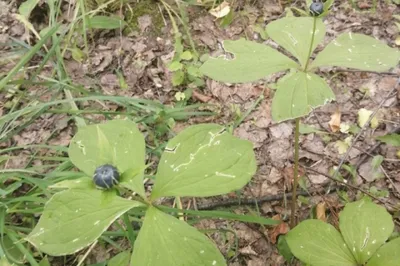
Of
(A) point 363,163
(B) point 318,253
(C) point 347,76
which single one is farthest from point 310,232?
(C) point 347,76

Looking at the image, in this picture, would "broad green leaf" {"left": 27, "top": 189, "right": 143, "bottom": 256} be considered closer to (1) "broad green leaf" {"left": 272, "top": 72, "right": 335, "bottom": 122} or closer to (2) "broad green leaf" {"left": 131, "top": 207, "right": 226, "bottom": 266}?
(2) "broad green leaf" {"left": 131, "top": 207, "right": 226, "bottom": 266}

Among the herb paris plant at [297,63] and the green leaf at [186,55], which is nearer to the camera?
the herb paris plant at [297,63]

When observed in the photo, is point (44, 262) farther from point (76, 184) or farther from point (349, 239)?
point (349, 239)

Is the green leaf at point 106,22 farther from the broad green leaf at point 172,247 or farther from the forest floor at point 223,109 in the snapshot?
the broad green leaf at point 172,247

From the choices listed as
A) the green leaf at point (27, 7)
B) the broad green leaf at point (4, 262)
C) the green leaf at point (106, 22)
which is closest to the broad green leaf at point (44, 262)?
the broad green leaf at point (4, 262)

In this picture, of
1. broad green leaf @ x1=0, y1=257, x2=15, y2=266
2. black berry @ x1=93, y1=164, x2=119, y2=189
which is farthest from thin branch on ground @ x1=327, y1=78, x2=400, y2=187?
broad green leaf @ x1=0, y1=257, x2=15, y2=266

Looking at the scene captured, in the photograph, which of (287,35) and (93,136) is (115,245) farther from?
(287,35)
